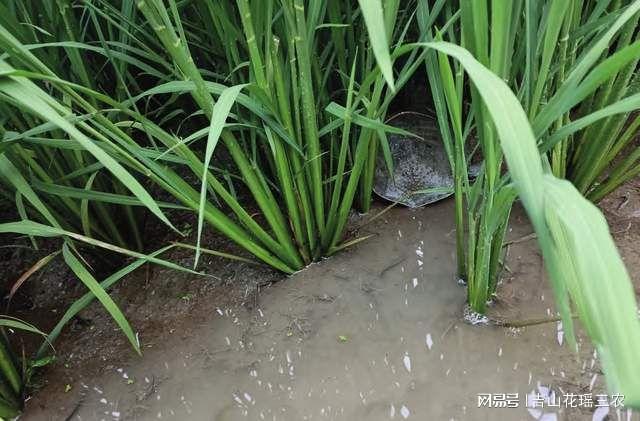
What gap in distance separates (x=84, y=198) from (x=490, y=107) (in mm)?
665

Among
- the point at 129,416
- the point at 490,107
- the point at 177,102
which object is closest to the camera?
the point at 490,107

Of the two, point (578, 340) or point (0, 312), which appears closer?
point (578, 340)

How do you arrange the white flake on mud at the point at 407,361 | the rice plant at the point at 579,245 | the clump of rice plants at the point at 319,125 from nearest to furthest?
the rice plant at the point at 579,245 < the clump of rice plants at the point at 319,125 < the white flake on mud at the point at 407,361

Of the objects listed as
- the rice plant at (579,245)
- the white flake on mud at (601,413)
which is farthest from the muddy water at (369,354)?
the rice plant at (579,245)

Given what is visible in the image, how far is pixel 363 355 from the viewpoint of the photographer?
93 cm

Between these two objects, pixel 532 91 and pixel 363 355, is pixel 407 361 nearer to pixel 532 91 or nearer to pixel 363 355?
pixel 363 355

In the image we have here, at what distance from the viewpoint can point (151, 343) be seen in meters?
1.02

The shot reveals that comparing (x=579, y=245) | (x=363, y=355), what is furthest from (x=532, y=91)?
(x=363, y=355)

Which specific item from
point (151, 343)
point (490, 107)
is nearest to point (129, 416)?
point (151, 343)

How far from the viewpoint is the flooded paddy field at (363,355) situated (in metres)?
0.85

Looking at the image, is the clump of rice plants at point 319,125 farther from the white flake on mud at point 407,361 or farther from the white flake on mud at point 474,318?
the white flake on mud at point 407,361

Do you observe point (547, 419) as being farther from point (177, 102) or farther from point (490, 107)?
point (177, 102)

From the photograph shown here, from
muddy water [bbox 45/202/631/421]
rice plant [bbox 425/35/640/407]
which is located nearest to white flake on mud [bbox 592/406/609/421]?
muddy water [bbox 45/202/631/421]

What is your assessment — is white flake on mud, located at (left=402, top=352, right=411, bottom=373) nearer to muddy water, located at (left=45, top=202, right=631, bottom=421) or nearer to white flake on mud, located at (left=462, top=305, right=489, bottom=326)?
muddy water, located at (left=45, top=202, right=631, bottom=421)
